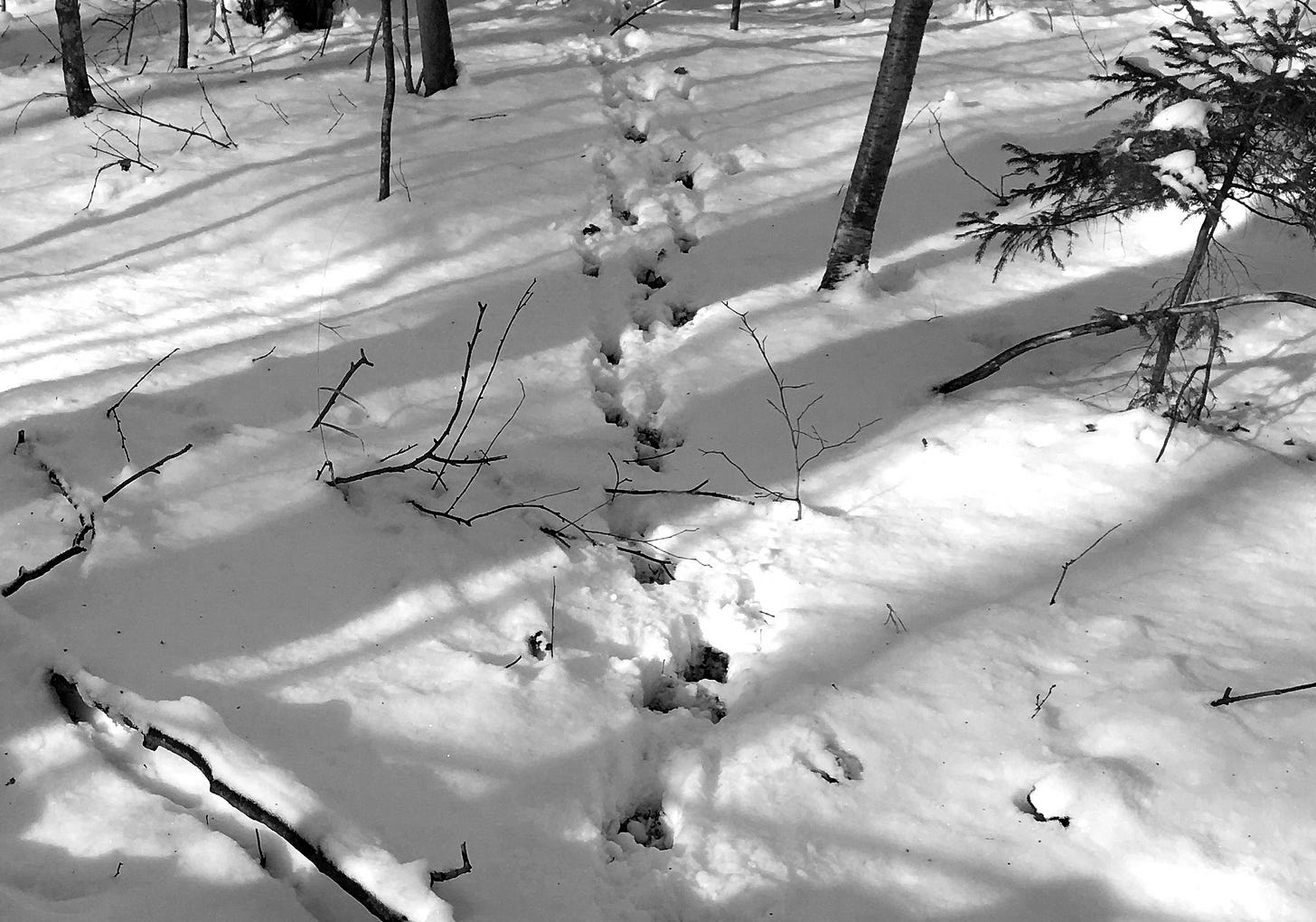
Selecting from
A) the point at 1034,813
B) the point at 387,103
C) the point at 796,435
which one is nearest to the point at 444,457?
the point at 796,435

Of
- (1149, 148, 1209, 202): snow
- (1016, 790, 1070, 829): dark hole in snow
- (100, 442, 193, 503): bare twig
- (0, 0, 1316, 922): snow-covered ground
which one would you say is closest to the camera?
(0, 0, 1316, 922): snow-covered ground

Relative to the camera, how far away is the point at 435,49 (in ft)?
26.9

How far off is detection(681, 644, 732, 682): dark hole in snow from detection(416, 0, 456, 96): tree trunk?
674cm

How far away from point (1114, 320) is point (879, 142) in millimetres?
1991

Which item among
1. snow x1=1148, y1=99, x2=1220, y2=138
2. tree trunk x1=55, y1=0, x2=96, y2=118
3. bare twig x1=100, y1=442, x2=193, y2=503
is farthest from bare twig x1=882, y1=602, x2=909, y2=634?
tree trunk x1=55, y1=0, x2=96, y2=118

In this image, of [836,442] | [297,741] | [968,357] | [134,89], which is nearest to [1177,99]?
[968,357]

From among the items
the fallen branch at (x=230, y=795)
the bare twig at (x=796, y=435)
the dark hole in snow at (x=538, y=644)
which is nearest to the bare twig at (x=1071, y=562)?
the bare twig at (x=796, y=435)

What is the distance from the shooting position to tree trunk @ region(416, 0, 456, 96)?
806cm

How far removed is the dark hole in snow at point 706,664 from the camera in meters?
3.62

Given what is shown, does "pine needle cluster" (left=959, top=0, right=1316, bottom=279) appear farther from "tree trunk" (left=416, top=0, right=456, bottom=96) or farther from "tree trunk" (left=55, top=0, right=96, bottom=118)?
"tree trunk" (left=55, top=0, right=96, bottom=118)

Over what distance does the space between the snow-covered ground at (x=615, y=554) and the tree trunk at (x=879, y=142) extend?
338mm

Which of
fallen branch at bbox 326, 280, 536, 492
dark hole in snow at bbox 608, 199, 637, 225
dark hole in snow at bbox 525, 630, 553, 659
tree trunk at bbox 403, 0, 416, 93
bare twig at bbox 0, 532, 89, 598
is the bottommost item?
dark hole in snow at bbox 525, 630, 553, 659

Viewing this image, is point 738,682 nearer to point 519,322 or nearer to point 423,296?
point 519,322

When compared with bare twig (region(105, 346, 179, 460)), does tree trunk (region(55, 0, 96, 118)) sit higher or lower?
higher
